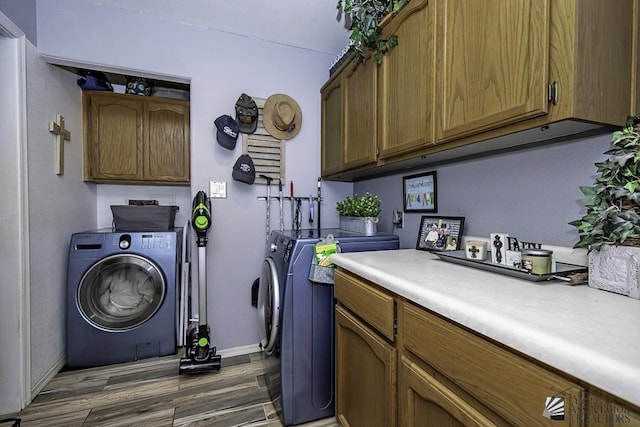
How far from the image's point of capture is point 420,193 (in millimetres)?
1729

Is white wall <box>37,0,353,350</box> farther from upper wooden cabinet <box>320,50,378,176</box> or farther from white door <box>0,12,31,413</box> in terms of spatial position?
white door <box>0,12,31,413</box>

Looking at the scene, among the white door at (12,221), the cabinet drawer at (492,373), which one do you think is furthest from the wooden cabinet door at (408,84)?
the white door at (12,221)

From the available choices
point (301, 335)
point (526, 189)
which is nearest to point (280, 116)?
point (301, 335)

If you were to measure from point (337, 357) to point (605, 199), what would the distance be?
116 cm

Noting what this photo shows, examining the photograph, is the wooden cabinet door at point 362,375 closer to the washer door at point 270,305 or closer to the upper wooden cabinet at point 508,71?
the washer door at point 270,305

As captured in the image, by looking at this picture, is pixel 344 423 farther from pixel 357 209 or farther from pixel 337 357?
pixel 357 209

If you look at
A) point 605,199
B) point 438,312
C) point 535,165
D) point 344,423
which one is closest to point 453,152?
point 535,165

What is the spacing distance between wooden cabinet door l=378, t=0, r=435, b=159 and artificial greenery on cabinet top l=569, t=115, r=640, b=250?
0.58m

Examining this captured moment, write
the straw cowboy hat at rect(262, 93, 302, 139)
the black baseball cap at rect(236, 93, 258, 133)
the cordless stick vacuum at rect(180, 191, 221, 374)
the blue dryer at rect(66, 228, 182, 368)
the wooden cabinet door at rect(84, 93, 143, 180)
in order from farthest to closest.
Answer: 1. the wooden cabinet door at rect(84, 93, 143, 180)
2. the straw cowboy hat at rect(262, 93, 302, 139)
3. the black baseball cap at rect(236, 93, 258, 133)
4. the blue dryer at rect(66, 228, 182, 368)
5. the cordless stick vacuum at rect(180, 191, 221, 374)

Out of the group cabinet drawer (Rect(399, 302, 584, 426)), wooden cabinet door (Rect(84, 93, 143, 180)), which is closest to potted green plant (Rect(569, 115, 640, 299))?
cabinet drawer (Rect(399, 302, 584, 426))

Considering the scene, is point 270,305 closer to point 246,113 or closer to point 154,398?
point 154,398

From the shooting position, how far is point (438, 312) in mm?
727

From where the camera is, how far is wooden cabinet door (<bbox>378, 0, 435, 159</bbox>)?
1235 mm

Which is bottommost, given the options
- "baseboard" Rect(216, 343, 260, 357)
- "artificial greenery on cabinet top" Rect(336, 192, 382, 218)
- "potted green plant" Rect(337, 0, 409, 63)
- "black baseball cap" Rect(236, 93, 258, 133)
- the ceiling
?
"baseboard" Rect(216, 343, 260, 357)
